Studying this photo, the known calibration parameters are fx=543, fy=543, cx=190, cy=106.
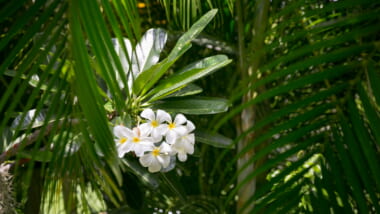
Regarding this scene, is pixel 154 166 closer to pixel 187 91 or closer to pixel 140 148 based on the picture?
pixel 140 148

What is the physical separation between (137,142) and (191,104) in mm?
241

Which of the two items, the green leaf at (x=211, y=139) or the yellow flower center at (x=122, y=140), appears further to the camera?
the green leaf at (x=211, y=139)

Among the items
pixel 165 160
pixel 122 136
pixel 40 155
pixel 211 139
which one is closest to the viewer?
pixel 40 155

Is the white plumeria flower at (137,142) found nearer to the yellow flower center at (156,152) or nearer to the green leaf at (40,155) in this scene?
the yellow flower center at (156,152)

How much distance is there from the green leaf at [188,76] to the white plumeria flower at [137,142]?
121mm

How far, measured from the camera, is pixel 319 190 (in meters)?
0.73

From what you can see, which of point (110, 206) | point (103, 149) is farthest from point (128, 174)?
point (103, 149)

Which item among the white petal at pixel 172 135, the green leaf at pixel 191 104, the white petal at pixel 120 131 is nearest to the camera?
the white petal at pixel 120 131

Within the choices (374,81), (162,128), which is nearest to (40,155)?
(162,128)

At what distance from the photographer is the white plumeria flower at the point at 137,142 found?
3.41 ft

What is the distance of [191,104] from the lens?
4.11 feet

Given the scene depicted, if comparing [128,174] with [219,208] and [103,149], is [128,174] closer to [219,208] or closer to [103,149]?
[219,208]

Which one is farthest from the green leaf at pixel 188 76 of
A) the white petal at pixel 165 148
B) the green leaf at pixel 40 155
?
the green leaf at pixel 40 155

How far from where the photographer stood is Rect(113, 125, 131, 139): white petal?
996 millimetres
